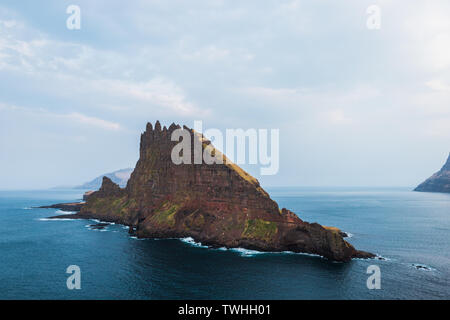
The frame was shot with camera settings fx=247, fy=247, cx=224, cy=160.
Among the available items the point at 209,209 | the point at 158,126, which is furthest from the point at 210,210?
the point at 158,126

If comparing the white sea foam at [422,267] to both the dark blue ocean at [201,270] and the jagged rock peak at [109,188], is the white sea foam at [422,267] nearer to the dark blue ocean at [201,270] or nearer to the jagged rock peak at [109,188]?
the dark blue ocean at [201,270]

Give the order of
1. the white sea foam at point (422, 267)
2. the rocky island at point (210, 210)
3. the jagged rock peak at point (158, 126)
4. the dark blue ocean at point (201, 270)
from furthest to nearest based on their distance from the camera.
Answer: the jagged rock peak at point (158, 126), the rocky island at point (210, 210), the white sea foam at point (422, 267), the dark blue ocean at point (201, 270)

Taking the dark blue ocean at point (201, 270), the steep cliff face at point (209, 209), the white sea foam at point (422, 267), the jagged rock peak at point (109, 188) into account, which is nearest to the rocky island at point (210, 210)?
the steep cliff face at point (209, 209)

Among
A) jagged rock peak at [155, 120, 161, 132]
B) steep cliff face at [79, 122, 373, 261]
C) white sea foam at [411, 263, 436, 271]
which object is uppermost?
jagged rock peak at [155, 120, 161, 132]

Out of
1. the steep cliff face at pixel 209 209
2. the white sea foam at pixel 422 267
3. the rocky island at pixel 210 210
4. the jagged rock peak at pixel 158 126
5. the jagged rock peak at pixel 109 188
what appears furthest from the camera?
the jagged rock peak at pixel 109 188

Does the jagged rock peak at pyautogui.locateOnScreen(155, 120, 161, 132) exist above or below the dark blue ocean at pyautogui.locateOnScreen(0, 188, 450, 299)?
above

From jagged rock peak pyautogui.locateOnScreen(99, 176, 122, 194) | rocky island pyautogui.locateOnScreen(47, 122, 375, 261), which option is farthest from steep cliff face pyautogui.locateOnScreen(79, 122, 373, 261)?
jagged rock peak pyautogui.locateOnScreen(99, 176, 122, 194)

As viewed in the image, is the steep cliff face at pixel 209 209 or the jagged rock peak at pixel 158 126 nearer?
the steep cliff face at pixel 209 209

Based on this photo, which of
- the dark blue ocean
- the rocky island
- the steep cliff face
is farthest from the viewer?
the steep cliff face

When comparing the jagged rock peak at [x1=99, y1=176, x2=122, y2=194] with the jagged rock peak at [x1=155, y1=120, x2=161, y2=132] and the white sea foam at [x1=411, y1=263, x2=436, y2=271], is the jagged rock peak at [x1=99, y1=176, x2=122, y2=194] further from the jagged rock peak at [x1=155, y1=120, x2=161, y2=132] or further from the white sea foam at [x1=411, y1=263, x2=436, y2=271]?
the white sea foam at [x1=411, y1=263, x2=436, y2=271]
